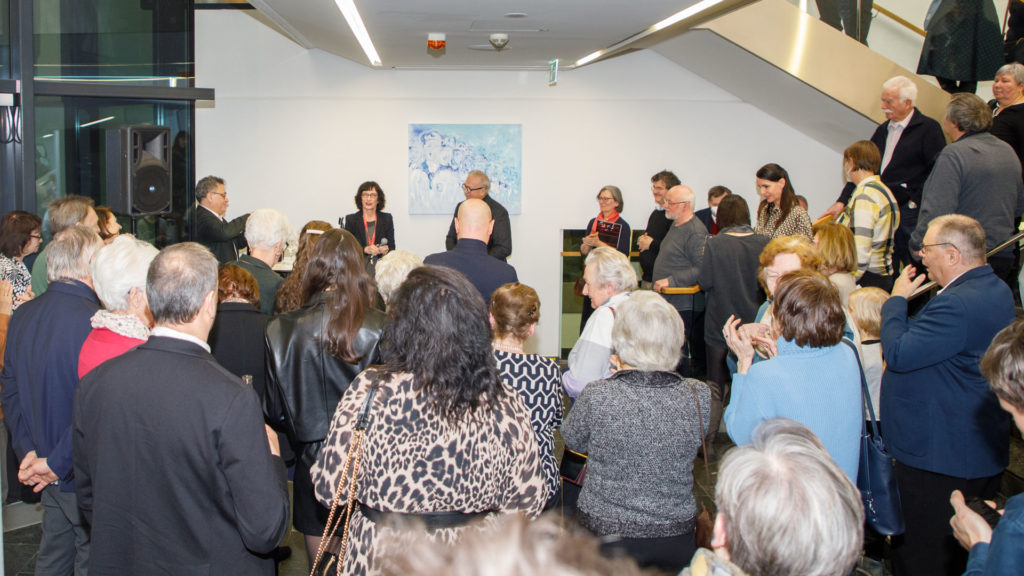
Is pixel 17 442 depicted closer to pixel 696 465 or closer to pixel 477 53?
pixel 696 465

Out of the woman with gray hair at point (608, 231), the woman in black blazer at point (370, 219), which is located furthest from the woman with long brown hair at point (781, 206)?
the woman in black blazer at point (370, 219)

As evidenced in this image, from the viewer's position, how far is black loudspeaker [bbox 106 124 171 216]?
460cm

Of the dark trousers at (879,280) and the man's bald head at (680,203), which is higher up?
the man's bald head at (680,203)

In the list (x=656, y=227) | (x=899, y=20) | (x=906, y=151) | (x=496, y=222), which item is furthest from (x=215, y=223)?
(x=899, y=20)

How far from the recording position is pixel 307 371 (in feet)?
9.46

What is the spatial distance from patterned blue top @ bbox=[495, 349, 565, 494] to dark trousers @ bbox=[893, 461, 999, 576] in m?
1.58

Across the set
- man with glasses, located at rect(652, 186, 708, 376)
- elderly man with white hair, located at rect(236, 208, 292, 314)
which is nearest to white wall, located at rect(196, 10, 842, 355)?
man with glasses, located at rect(652, 186, 708, 376)

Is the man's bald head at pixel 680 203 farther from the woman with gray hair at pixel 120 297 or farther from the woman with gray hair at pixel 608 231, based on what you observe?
the woman with gray hair at pixel 120 297

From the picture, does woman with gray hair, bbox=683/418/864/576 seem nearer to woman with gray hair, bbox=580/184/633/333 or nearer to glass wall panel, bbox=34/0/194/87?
woman with gray hair, bbox=580/184/633/333

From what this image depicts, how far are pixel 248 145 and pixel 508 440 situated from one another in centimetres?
735

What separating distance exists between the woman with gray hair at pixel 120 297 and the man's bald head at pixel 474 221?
5.86 feet

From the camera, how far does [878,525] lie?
2.81m

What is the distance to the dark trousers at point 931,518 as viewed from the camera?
3.19 metres

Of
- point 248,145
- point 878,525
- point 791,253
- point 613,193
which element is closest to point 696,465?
point 791,253
